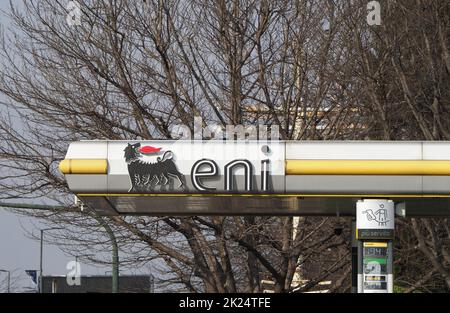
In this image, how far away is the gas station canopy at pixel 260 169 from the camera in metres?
15.6

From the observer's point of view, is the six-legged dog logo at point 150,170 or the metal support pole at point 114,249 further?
the metal support pole at point 114,249

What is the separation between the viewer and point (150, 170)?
1587 cm

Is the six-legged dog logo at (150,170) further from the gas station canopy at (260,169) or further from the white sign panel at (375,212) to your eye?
the white sign panel at (375,212)

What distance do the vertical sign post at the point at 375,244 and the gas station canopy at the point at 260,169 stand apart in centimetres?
26

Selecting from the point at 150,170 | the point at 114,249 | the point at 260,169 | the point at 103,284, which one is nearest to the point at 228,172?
the point at 260,169

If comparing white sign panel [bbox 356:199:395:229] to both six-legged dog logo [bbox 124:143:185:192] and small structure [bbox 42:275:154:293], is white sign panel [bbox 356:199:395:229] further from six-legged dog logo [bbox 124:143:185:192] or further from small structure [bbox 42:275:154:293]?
small structure [bbox 42:275:154:293]

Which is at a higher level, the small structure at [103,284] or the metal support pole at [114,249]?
the metal support pole at [114,249]

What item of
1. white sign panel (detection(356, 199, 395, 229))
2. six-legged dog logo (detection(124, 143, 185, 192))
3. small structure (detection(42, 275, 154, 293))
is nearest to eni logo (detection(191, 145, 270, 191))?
six-legged dog logo (detection(124, 143, 185, 192))

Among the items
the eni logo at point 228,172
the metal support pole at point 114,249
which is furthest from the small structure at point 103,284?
the eni logo at point 228,172

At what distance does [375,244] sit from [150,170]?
3.45 meters

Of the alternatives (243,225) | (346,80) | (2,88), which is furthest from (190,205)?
(2,88)

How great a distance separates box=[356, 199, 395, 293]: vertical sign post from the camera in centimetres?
1614

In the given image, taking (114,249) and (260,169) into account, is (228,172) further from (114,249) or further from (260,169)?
(114,249)

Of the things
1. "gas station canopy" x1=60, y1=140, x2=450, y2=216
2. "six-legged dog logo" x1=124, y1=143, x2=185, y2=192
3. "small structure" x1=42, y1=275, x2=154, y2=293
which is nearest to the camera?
"gas station canopy" x1=60, y1=140, x2=450, y2=216
